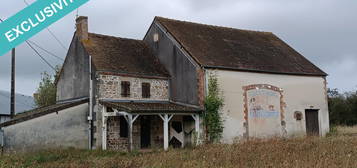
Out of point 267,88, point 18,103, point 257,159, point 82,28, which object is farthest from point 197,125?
point 18,103

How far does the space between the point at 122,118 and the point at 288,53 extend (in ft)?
41.2

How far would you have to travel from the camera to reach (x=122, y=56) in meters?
22.3

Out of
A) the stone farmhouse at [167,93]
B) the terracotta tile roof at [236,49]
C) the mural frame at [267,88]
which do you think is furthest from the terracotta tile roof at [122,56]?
the mural frame at [267,88]

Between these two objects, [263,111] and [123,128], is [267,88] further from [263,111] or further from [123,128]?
[123,128]

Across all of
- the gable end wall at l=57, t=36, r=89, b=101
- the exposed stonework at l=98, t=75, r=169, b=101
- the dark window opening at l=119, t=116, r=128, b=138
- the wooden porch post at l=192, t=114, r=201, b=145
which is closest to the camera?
the exposed stonework at l=98, t=75, r=169, b=101

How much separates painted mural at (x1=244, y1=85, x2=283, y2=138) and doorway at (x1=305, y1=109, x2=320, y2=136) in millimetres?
2456

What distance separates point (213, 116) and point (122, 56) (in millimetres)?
6438

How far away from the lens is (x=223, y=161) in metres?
11.8

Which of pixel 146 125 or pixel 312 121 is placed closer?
pixel 146 125

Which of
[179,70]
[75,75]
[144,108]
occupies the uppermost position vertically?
[179,70]

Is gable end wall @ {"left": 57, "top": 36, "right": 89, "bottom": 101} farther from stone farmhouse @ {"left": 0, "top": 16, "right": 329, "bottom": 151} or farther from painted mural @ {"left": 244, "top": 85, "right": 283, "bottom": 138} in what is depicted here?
painted mural @ {"left": 244, "top": 85, "right": 283, "bottom": 138}

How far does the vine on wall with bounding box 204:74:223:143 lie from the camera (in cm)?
1986

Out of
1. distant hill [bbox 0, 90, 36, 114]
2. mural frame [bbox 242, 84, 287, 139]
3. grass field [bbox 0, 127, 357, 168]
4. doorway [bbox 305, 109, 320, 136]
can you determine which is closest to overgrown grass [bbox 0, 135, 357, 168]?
grass field [bbox 0, 127, 357, 168]

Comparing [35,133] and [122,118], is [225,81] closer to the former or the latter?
[122,118]
